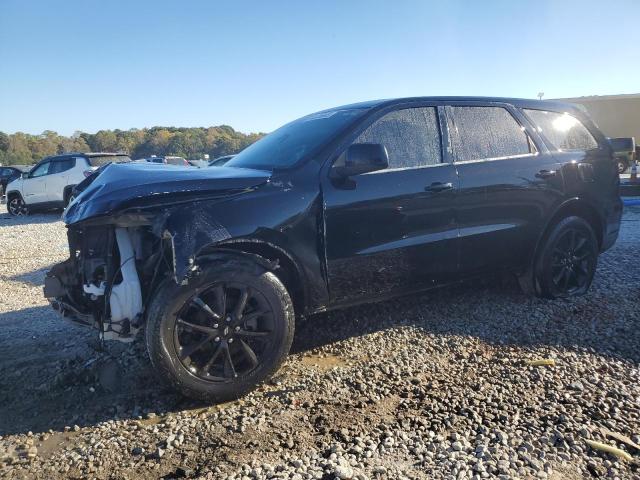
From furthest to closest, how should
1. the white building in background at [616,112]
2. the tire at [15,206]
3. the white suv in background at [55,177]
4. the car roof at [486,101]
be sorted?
the white building in background at [616,112]
the tire at [15,206]
the white suv in background at [55,177]
the car roof at [486,101]

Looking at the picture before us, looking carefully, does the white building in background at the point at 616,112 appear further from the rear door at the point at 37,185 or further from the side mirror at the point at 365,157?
the side mirror at the point at 365,157

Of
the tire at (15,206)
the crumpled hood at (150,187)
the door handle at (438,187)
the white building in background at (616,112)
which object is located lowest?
the tire at (15,206)

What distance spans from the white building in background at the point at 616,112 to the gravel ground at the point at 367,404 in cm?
2778

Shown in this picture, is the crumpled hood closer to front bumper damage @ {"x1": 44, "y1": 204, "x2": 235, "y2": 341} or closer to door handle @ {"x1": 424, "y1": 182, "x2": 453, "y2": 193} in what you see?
front bumper damage @ {"x1": 44, "y1": 204, "x2": 235, "y2": 341}

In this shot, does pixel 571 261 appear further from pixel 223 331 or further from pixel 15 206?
pixel 15 206

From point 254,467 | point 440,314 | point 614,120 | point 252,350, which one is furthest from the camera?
point 614,120

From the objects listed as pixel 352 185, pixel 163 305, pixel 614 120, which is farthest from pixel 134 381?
pixel 614 120

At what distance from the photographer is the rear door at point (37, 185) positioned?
13273 millimetres

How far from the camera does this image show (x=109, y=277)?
2.84 m

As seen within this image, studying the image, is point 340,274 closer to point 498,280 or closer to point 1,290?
point 498,280

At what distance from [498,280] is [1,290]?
5476 mm

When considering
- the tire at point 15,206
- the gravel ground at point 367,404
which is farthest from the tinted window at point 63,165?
the gravel ground at point 367,404

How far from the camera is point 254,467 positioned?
7.26 ft

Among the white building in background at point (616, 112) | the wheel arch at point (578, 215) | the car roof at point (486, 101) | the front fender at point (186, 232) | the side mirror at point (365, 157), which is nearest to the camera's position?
the front fender at point (186, 232)
